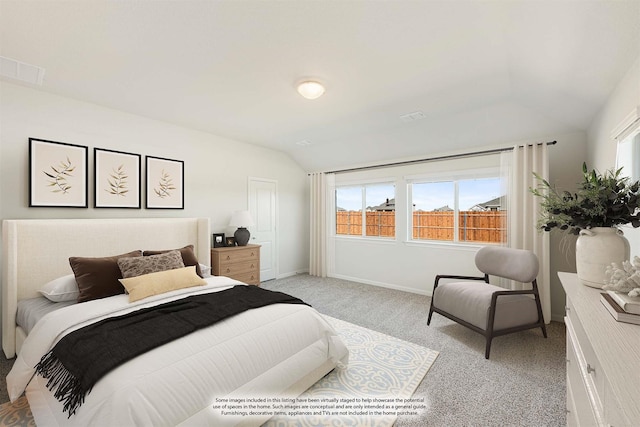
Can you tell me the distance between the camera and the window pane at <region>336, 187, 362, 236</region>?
536 centimetres

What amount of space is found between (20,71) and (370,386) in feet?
13.3

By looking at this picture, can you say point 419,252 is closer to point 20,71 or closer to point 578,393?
point 578,393

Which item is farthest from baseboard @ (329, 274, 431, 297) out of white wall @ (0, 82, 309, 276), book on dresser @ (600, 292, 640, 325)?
book on dresser @ (600, 292, 640, 325)

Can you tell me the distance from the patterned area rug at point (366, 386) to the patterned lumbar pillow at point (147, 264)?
3.48ft

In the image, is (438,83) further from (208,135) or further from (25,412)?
(25,412)

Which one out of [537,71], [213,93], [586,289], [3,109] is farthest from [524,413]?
[3,109]

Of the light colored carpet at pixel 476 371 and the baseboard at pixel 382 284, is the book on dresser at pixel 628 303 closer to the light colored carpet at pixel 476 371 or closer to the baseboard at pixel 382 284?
the light colored carpet at pixel 476 371

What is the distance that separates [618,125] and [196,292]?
12.2 feet

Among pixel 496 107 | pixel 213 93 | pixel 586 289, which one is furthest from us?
pixel 496 107

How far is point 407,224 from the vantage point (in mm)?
4574

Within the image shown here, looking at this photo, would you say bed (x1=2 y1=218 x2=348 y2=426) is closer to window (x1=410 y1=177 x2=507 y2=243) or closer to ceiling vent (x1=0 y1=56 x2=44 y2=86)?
ceiling vent (x1=0 y1=56 x2=44 y2=86)

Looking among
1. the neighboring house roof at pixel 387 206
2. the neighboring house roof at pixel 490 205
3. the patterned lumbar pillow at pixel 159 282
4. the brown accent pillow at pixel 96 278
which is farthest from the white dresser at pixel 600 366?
the neighboring house roof at pixel 387 206

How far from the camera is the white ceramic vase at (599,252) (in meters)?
1.35

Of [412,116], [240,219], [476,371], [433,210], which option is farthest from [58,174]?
[433,210]
